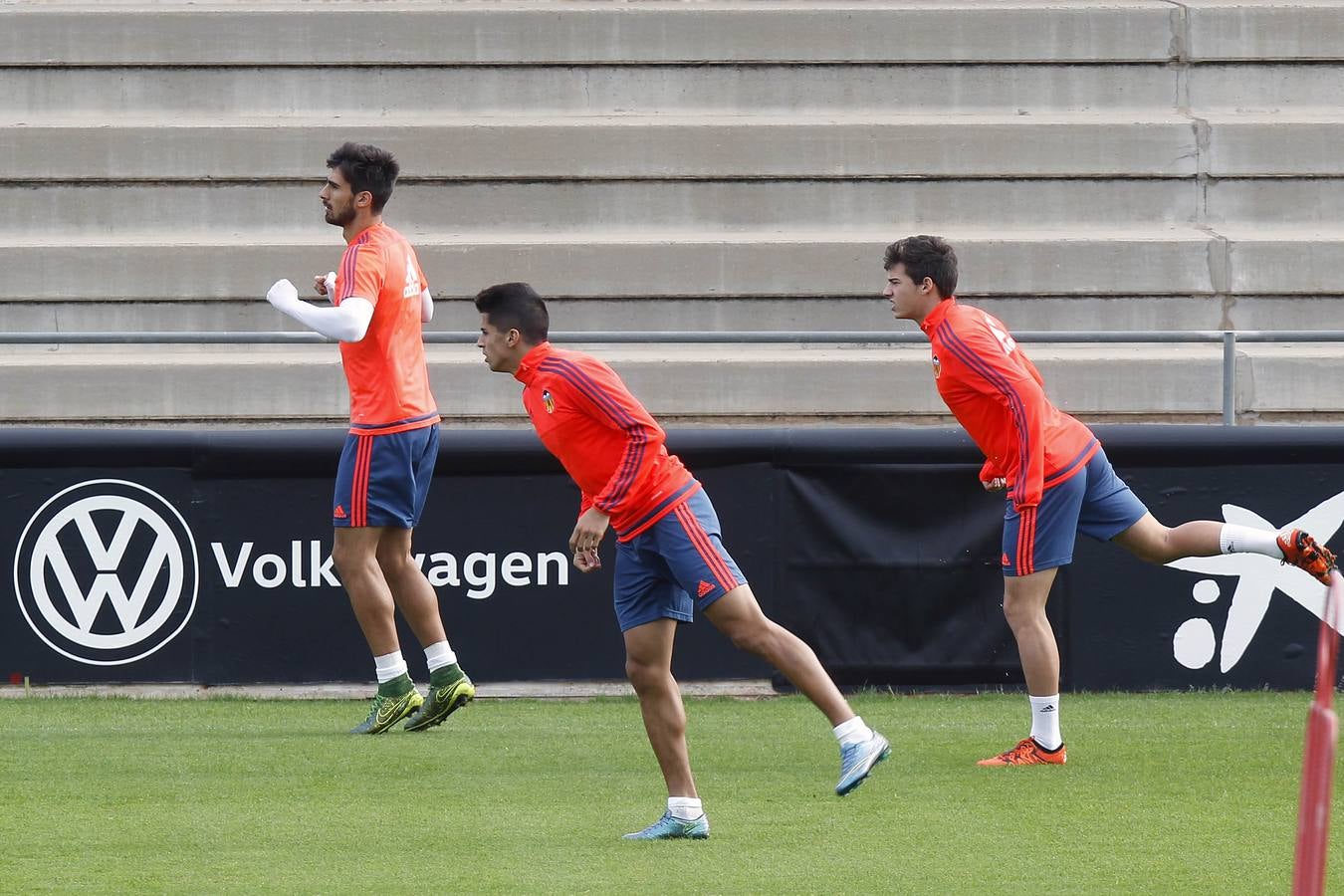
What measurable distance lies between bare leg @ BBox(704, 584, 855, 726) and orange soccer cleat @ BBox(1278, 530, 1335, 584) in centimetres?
190

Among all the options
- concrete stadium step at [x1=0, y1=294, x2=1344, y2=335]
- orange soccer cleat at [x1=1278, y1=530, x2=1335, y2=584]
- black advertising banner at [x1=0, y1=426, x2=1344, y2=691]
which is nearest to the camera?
orange soccer cleat at [x1=1278, y1=530, x2=1335, y2=584]

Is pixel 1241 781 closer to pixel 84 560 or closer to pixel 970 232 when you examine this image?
pixel 84 560

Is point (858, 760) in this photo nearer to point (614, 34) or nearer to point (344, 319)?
point (344, 319)

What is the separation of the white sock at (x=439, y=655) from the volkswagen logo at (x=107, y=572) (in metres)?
1.65

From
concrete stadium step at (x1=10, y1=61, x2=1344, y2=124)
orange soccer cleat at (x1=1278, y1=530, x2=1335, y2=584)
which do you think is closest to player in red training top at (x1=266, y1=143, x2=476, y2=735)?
orange soccer cleat at (x1=1278, y1=530, x2=1335, y2=584)

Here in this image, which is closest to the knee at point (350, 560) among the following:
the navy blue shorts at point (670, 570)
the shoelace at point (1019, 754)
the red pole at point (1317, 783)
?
the navy blue shorts at point (670, 570)

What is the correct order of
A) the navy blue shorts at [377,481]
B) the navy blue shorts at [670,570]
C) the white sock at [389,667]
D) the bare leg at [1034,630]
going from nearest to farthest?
the navy blue shorts at [670,570]
the bare leg at [1034,630]
the navy blue shorts at [377,481]
the white sock at [389,667]

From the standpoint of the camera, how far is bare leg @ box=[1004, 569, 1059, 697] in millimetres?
6418

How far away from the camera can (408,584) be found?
7129mm

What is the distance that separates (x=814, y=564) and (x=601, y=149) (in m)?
5.60

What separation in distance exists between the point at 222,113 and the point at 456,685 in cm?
765

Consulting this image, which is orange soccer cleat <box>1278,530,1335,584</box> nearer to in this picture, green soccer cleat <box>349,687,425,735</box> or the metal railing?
the metal railing

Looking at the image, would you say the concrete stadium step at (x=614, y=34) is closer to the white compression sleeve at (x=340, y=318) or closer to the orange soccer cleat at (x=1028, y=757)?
the white compression sleeve at (x=340, y=318)

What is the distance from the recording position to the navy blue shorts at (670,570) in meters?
5.22
